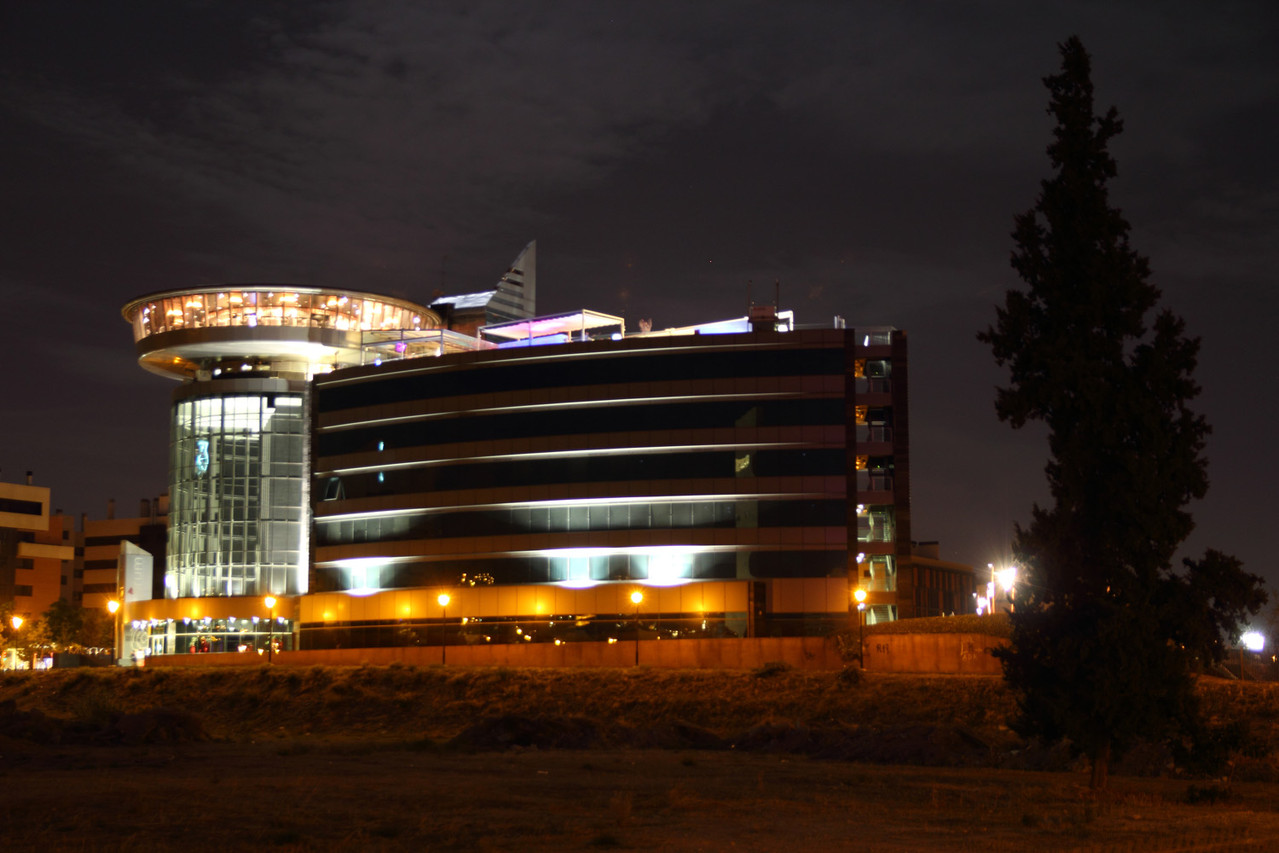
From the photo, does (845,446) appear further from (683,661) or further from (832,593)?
(683,661)

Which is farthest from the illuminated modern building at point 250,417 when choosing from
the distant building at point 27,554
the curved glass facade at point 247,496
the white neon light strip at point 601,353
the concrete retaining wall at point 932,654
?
the distant building at point 27,554

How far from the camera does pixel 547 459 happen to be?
8769 cm

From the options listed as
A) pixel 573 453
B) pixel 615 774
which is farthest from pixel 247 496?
pixel 615 774

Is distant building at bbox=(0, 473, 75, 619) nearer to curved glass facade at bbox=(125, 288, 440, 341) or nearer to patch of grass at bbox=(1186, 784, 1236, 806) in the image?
curved glass facade at bbox=(125, 288, 440, 341)

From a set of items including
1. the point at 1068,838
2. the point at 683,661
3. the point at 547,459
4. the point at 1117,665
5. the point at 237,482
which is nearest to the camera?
the point at 1068,838

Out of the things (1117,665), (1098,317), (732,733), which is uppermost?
(1098,317)

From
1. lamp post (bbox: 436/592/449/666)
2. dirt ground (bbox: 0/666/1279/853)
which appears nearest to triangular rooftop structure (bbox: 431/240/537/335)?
lamp post (bbox: 436/592/449/666)

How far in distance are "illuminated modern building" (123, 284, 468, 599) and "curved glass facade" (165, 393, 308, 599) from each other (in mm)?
71

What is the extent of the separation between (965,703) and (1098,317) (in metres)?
22.5

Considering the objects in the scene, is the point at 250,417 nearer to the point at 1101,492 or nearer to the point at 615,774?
the point at 615,774

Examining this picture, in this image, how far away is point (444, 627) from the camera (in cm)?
8344

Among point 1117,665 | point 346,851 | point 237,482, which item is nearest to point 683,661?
point 1117,665

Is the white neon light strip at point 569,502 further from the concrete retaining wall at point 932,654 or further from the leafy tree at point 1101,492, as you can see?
the leafy tree at point 1101,492

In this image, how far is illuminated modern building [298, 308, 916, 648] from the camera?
83062 mm
